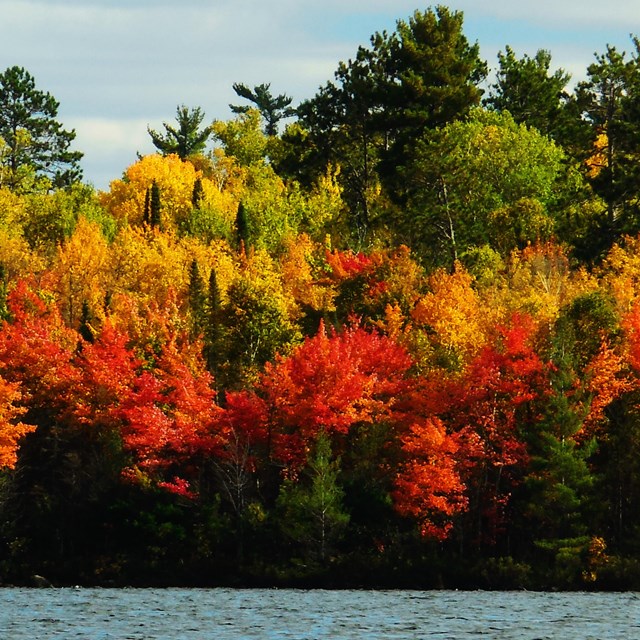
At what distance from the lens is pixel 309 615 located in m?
56.2

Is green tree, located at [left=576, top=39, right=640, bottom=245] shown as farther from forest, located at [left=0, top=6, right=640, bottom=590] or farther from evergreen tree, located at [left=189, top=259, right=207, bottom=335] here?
evergreen tree, located at [left=189, top=259, right=207, bottom=335]

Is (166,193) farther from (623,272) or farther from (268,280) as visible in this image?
(623,272)

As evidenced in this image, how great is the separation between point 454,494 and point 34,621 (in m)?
26.2

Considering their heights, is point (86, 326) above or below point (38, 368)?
above

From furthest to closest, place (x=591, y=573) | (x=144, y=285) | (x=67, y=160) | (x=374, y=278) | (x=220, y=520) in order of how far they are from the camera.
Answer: (x=67, y=160)
(x=144, y=285)
(x=374, y=278)
(x=220, y=520)
(x=591, y=573)

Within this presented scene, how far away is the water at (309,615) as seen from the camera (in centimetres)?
4903

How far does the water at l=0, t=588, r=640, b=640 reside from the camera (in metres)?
49.0

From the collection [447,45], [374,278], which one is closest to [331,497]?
[374,278]

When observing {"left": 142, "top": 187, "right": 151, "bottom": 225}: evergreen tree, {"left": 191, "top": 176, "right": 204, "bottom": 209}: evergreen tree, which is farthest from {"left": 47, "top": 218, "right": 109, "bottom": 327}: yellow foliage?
{"left": 191, "top": 176, "right": 204, "bottom": 209}: evergreen tree

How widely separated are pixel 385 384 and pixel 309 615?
21.7 m

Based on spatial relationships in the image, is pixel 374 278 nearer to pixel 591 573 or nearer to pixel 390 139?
pixel 591 573

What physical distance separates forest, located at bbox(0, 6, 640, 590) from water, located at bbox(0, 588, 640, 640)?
4.59 m

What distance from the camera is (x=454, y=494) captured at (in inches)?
2876

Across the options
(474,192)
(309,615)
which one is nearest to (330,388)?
(309,615)
